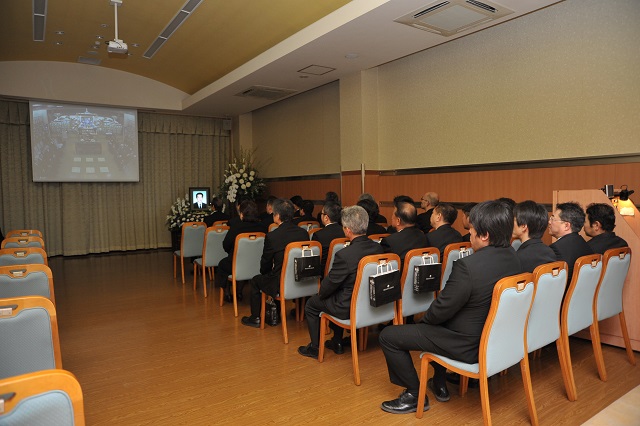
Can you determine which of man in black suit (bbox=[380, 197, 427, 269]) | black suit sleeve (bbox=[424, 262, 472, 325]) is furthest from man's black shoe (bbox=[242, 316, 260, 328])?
black suit sleeve (bbox=[424, 262, 472, 325])

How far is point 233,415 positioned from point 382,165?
5.13 metres

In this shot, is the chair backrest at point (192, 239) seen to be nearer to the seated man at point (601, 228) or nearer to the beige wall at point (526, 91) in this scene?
the beige wall at point (526, 91)

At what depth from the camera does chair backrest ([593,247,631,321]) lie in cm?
317

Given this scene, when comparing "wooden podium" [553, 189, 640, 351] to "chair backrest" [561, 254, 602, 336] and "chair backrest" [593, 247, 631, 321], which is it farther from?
"chair backrest" [561, 254, 602, 336]

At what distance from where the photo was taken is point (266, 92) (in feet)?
27.7

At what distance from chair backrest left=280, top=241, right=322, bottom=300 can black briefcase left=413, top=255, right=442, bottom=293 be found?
40.7 inches

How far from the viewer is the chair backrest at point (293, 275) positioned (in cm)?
391

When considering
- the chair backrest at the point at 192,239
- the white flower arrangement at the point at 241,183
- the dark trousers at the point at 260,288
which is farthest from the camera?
the white flower arrangement at the point at 241,183

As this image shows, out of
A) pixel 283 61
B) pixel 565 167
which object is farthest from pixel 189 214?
pixel 565 167

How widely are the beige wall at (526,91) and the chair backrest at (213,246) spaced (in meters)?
2.93

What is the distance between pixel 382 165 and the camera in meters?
7.21

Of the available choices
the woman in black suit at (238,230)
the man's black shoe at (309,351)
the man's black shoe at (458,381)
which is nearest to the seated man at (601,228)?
the man's black shoe at (458,381)

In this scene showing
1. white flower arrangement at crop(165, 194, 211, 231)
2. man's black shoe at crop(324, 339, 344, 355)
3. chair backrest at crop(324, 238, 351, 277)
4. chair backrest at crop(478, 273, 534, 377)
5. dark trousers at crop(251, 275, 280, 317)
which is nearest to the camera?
chair backrest at crop(478, 273, 534, 377)

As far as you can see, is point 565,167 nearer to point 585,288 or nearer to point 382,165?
point 585,288
